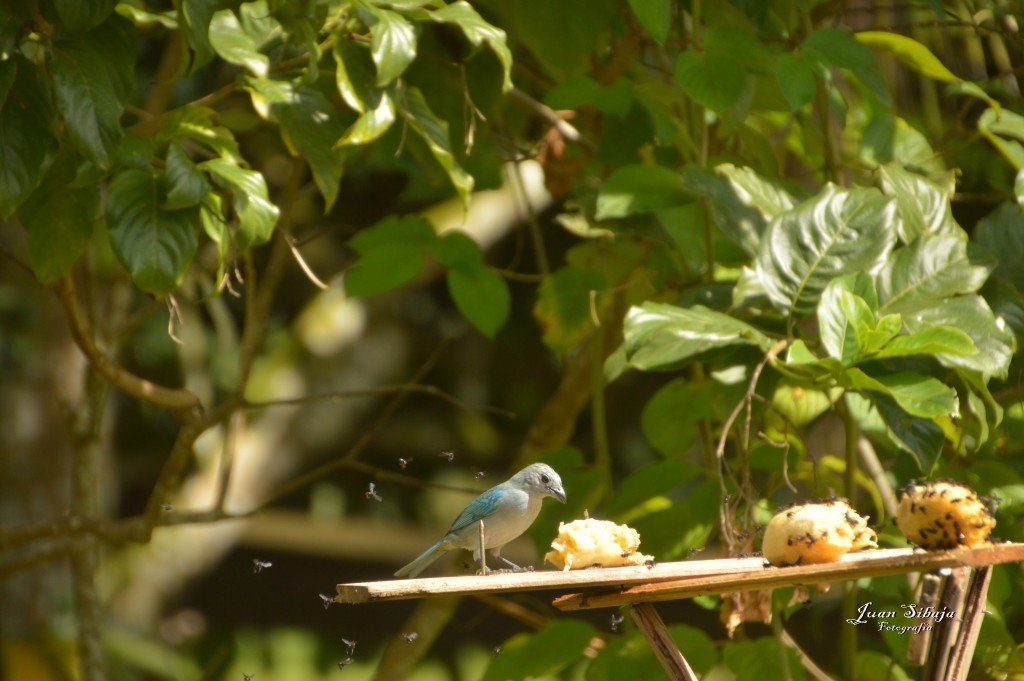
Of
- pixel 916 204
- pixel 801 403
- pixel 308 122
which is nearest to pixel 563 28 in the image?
pixel 308 122

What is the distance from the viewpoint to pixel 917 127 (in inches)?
92.7

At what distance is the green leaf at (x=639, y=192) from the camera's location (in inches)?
69.9

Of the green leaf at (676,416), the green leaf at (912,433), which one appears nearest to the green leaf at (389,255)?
the green leaf at (676,416)

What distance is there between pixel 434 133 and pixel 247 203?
1.10 feet

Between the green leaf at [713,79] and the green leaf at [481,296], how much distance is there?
503 mm

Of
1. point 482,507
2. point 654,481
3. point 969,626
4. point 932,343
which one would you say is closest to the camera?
point 969,626

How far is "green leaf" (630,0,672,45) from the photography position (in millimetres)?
1520

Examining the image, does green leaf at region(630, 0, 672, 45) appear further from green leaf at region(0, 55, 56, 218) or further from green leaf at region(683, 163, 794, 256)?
green leaf at region(0, 55, 56, 218)

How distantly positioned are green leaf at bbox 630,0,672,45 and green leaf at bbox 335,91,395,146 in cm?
38

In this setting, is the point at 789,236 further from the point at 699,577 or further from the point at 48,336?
the point at 48,336

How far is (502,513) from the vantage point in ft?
3.72

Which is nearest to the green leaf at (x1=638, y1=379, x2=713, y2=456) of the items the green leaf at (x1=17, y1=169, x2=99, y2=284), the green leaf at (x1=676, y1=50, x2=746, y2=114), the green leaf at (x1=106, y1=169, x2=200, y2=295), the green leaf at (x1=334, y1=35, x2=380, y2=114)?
the green leaf at (x1=676, y1=50, x2=746, y2=114)

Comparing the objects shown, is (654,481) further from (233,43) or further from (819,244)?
(233,43)

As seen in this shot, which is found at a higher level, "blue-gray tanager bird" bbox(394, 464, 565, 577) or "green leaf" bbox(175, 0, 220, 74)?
"green leaf" bbox(175, 0, 220, 74)
